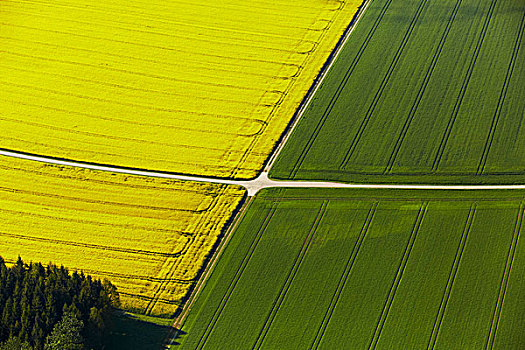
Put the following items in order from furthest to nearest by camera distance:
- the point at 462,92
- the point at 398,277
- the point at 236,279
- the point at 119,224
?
the point at 462,92 → the point at 119,224 → the point at 236,279 → the point at 398,277

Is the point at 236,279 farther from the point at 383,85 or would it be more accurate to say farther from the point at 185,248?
the point at 383,85

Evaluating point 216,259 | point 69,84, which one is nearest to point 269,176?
point 216,259

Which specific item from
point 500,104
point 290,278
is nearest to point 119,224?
point 290,278

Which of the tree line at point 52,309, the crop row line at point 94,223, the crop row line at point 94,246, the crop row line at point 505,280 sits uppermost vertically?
the crop row line at point 505,280

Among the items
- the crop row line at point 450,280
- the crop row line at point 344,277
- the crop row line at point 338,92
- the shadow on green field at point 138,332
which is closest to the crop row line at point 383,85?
the crop row line at point 338,92

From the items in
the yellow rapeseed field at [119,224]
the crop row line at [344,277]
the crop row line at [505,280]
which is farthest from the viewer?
the yellow rapeseed field at [119,224]

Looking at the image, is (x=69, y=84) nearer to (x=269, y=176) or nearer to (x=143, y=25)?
(x=143, y=25)

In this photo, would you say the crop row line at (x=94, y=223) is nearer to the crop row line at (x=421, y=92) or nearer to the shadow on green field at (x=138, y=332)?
the shadow on green field at (x=138, y=332)
